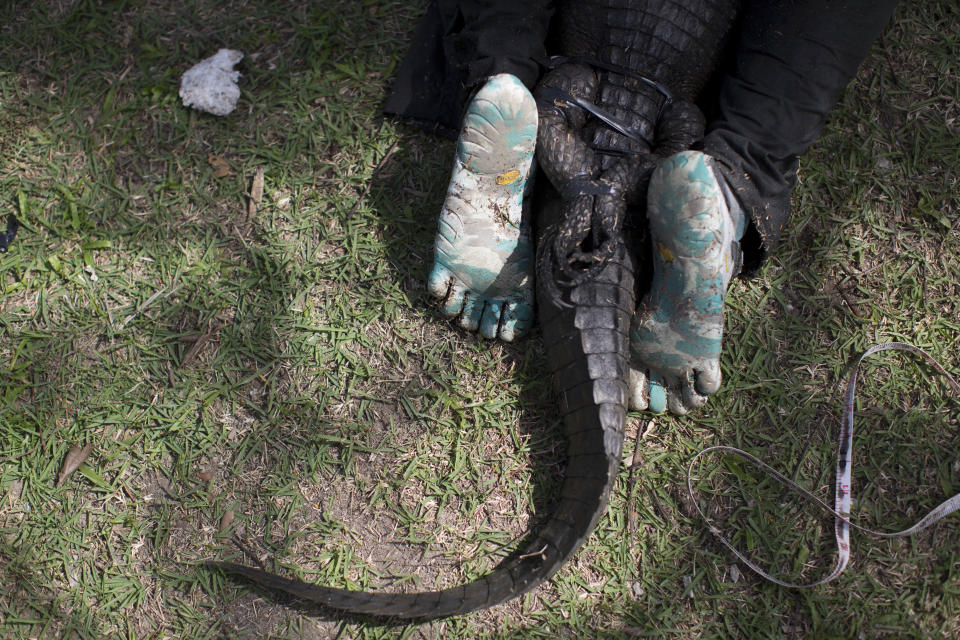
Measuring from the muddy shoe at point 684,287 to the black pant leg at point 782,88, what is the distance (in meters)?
0.19

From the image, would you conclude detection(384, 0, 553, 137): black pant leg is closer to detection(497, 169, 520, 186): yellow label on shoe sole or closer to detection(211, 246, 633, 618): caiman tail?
detection(497, 169, 520, 186): yellow label on shoe sole

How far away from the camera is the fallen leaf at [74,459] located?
2.55m

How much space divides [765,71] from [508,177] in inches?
41.7

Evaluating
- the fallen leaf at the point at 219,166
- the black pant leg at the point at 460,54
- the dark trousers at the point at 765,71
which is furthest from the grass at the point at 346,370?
the dark trousers at the point at 765,71

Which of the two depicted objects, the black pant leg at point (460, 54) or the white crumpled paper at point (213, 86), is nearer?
the black pant leg at point (460, 54)

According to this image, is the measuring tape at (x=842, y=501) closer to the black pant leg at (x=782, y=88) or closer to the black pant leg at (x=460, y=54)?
the black pant leg at (x=782, y=88)

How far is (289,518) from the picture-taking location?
252 centimetres

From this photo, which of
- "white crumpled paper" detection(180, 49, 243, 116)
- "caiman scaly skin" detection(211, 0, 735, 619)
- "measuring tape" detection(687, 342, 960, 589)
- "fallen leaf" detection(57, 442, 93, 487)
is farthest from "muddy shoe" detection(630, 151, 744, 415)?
"fallen leaf" detection(57, 442, 93, 487)

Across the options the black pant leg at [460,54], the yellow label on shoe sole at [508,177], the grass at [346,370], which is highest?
the black pant leg at [460,54]

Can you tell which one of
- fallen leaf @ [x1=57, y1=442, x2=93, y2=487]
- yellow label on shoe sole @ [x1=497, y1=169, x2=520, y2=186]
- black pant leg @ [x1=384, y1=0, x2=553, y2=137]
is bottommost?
fallen leaf @ [x1=57, y1=442, x2=93, y2=487]

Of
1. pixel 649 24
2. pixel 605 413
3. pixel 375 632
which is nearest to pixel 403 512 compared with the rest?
pixel 375 632

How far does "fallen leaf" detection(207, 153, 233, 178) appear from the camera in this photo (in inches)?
113

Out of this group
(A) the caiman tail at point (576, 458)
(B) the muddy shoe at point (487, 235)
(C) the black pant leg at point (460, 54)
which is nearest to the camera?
(A) the caiman tail at point (576, 458)

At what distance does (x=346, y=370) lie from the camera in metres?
2.67
